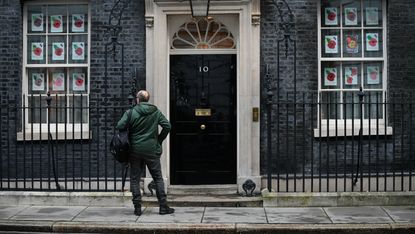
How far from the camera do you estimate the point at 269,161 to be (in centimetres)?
1035

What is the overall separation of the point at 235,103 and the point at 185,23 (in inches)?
67.0

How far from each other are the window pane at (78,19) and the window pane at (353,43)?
4716 mm

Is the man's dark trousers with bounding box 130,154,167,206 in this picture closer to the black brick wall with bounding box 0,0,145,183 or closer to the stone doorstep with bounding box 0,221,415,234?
the stone doorstep with bounding box 0,221,415,234

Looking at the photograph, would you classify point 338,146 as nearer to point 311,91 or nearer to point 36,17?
point 311,91

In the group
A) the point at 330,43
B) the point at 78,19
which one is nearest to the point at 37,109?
the point at 78,19

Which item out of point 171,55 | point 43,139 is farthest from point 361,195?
point 43,139

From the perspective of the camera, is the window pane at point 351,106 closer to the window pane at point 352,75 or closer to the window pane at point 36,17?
the window pane at point 352,75

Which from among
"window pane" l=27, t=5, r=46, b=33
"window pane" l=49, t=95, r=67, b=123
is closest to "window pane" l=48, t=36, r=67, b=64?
"window pane" l=27, t=5, r=46, b=33

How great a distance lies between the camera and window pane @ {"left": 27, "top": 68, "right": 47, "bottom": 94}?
37.6 ft

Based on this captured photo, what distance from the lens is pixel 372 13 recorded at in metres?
11.3

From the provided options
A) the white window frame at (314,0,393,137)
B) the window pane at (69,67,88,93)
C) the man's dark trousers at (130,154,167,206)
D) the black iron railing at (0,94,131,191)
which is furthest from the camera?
the window pane at (69,67,88,93)

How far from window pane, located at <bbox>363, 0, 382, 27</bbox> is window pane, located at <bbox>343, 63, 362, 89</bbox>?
0.78m

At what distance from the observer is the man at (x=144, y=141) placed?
9.20 metres

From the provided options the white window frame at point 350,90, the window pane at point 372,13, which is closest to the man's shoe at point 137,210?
the white window frame at point 350,90
